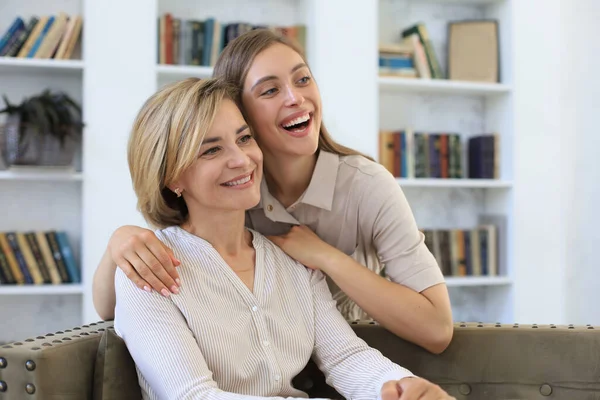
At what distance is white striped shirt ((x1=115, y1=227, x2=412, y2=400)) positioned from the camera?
4.52ft

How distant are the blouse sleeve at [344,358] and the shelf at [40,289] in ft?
6.48

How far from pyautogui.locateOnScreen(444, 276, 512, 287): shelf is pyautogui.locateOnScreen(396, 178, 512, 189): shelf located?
487 millimetres

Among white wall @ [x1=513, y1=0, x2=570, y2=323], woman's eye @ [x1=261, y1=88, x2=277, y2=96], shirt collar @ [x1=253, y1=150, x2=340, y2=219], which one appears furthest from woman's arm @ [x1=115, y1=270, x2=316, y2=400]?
white wall @ [x1=513, y1=0, x2=570, y2=323]

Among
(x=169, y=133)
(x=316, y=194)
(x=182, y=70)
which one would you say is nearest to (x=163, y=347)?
(x=169, y=133)

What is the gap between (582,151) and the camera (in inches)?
159

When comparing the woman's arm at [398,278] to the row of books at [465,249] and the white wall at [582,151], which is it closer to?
the row of books at [465,249]

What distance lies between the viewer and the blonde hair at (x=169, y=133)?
1.54 meters

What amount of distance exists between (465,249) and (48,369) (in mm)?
2937

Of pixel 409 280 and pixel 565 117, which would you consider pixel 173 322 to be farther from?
pixel 565 117

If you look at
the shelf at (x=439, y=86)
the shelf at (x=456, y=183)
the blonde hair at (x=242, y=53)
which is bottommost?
the shelf at (x=456, y=183)

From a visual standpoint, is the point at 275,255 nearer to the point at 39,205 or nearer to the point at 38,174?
the point at 38,174

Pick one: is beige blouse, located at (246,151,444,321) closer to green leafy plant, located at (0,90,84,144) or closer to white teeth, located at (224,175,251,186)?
white teeth, located at (224,175,251,186)

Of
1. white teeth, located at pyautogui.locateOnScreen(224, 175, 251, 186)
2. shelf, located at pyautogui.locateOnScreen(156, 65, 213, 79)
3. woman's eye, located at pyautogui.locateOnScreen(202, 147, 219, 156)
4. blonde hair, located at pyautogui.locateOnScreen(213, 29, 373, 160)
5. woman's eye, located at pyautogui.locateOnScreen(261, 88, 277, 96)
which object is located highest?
shelf, located at pyautogui.locateOnScreen(156, 65, 213, 79)

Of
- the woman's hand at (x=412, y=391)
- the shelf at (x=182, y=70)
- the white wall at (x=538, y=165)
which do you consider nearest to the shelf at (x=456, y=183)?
the white wall at (x=538, y=165)
